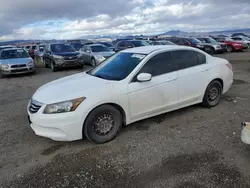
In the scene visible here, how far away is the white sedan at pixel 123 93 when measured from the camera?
11.5 ft

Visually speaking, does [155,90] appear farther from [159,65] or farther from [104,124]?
[104,124]

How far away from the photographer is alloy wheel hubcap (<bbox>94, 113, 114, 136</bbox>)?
12.2 feet

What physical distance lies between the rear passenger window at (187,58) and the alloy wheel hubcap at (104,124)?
1.89 m

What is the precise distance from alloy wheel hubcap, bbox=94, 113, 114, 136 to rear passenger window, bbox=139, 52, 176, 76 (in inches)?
42.8

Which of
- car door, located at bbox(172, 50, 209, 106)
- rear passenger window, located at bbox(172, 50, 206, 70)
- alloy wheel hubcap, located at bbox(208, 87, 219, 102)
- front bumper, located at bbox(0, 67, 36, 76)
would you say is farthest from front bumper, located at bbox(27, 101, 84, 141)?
front bumper, located at bbox(0, 67, 36, 76)

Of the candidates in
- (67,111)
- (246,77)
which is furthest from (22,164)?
(246,77)

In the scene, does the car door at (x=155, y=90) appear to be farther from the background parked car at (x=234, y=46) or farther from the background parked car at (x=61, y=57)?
the background parked car at (x=234, y=46)

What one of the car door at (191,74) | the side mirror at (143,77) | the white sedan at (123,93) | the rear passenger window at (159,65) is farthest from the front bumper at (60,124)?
the car door at (191,74)

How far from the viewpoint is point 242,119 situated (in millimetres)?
4641

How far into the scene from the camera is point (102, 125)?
12.3ft

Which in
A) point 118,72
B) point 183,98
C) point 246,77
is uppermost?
point 118,72

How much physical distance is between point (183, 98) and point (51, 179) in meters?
3.00

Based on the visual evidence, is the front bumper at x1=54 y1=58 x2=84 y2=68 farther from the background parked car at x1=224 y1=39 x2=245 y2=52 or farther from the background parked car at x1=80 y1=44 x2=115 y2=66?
the background parked car at x1=224 y1=39 x2=245 y2=52

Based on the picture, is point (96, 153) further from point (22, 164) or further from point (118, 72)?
point (118, 72)
